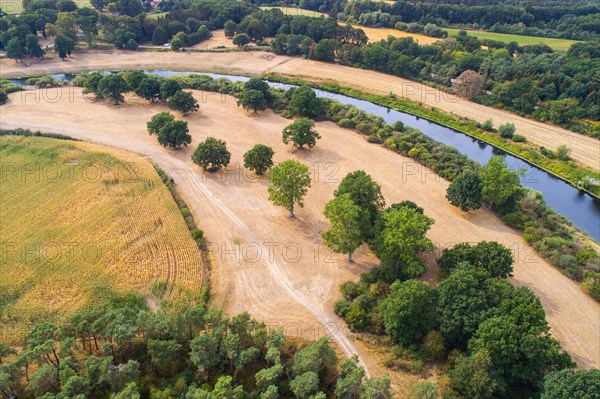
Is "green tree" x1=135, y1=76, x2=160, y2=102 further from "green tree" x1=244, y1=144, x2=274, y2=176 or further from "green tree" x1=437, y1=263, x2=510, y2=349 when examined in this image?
"green tree" x1=437, y1=263, x2=510, y2=349

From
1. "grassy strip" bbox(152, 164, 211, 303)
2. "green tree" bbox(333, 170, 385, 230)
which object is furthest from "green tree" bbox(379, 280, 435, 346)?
"grassy strip" bbox(152, 164, 211, 303)

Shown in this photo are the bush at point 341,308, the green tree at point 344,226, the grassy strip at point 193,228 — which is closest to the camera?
the bush at point 341,308

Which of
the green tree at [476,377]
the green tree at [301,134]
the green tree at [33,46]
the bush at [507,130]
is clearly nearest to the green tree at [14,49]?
the green tree at [33,46]

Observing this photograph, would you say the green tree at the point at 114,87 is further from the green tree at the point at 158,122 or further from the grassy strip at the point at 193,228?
the grassy strip at the point at 193,228

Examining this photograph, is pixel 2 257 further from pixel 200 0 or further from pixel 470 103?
pixel 200 0

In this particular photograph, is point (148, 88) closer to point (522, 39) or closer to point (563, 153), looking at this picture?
point (563, 153)

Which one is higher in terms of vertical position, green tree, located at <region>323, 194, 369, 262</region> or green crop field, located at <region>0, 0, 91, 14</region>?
green crop field, located at <region>0, 0, 91, 14</region>
